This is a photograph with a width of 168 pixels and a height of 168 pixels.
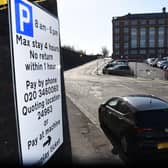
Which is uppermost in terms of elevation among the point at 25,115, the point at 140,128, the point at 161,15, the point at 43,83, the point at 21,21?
the point at 161,15

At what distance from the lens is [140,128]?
718 cm

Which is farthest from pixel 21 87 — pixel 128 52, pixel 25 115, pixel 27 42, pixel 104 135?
pixel 128 52

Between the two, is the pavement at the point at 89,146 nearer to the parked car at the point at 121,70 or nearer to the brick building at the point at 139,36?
the parked car at the point at 121,70

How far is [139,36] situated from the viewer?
12825cm

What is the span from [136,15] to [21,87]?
430 feet

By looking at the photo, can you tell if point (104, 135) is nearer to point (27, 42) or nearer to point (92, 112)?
point (92, 112)

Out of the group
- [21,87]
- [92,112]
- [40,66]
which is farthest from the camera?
[92,112]

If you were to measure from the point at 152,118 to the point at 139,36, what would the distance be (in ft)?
409

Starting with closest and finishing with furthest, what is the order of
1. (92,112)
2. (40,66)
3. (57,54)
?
(40,66), (57,54), (92,112)

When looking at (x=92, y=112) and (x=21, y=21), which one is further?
(x=92, y=112)

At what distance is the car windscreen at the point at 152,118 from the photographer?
7.20 metres

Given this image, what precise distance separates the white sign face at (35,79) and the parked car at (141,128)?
13.1 feet

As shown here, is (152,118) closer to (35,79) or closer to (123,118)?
(123,118)

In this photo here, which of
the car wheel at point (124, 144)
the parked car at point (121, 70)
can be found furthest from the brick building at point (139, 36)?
the car wheel at point (124, 144)
